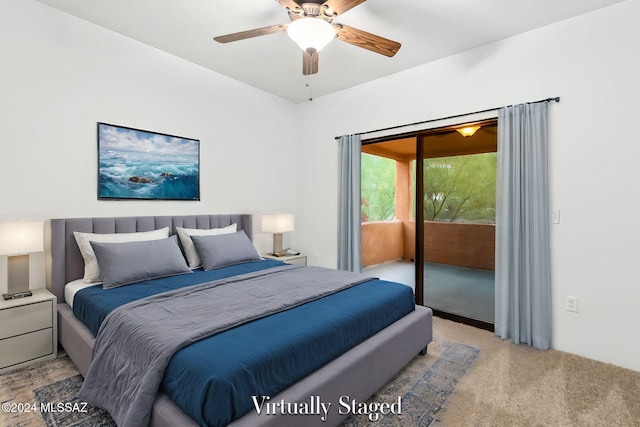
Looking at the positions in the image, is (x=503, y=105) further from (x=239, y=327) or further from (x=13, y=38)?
(x=13, y=38)

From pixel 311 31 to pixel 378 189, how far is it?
3237 mm

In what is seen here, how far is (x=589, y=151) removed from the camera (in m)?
2.56

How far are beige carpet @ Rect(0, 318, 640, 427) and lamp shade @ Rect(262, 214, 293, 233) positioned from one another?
2.29 metres

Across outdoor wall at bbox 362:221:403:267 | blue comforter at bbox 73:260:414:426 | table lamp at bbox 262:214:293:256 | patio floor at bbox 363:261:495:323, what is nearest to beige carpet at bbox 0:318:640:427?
blue comforter at bbox 73:260:414:426

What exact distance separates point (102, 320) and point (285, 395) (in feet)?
4.34

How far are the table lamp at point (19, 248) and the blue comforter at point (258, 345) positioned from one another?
489 mm

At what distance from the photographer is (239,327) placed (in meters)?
1.71

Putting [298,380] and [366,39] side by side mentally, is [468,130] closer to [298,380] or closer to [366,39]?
[366,39]

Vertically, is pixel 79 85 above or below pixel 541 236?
above

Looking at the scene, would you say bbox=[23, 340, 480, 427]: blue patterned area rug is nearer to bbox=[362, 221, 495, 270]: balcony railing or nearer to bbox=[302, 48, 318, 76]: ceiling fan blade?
bbox=[362, 221, 495, 270]: balcony railing

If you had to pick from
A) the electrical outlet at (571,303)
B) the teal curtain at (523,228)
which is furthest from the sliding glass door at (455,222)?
the electrical outlet at (571,303)

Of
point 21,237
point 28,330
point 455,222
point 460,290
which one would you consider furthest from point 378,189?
point 28,330

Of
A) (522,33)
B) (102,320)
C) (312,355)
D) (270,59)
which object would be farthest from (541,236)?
(102,320)

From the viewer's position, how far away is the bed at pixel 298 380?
1.41 m
